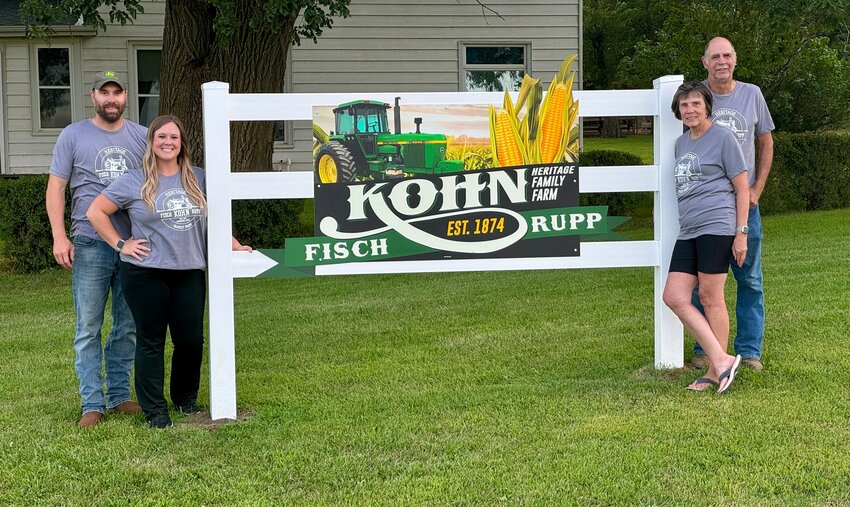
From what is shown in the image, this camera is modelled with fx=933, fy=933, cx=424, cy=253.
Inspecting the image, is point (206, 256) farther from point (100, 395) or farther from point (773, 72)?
point (773, 72)

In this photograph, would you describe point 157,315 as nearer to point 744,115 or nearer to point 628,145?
point 744,115

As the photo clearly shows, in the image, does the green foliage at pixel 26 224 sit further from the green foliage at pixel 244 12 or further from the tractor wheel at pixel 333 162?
the tractor wheel at pixel 333 162

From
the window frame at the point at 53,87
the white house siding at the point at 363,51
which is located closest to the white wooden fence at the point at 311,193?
the white house siding at the point at 363,51

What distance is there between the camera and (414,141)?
503cm

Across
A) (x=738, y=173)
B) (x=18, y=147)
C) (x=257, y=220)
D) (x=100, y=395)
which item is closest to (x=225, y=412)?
(x=100, y=395)

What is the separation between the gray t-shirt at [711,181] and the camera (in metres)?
4.92

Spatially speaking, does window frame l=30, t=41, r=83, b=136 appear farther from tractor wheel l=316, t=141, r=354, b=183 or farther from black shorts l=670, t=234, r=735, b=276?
black shorts l=670, t=234, r=735, b=276

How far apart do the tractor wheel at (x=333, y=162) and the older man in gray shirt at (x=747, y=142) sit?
6.92 ft

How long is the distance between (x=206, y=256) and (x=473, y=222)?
145 cm

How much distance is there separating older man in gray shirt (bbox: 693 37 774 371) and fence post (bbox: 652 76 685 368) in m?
0.20

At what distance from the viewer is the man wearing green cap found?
4.76m

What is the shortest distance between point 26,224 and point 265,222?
8.99 ft

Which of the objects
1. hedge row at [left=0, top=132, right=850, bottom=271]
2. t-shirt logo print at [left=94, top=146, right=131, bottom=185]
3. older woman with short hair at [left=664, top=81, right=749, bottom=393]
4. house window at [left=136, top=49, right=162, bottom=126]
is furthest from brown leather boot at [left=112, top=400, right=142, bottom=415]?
house window at [left=136, top=49, right=162, bottom=126]

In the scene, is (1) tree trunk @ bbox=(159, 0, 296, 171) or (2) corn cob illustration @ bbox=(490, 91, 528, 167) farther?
(1) tree trunk @ bbox=(159, 0, 296, 171)
